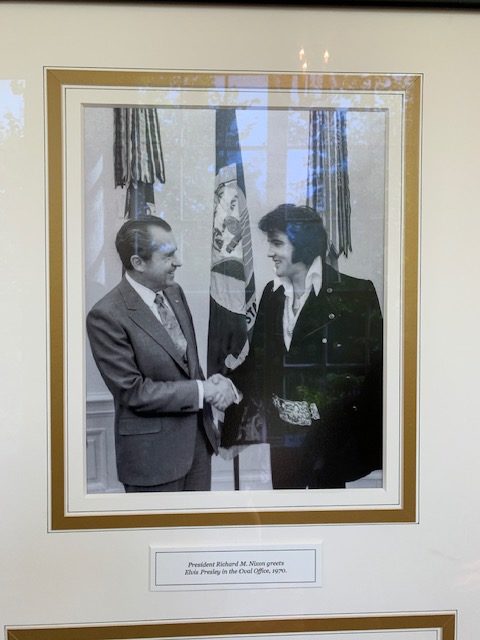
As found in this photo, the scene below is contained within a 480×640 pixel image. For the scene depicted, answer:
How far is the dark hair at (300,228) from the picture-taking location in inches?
45.4

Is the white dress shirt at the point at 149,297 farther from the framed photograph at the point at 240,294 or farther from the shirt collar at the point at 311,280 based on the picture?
the shirt collar at the point at 311,280

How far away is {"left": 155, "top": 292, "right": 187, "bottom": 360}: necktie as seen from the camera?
3.79 ft

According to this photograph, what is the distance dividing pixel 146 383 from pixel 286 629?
23.8 inches

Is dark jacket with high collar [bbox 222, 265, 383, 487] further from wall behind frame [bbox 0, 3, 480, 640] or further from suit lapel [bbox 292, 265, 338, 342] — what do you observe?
wall behind frame [bbox 0, 3, 480, 640]

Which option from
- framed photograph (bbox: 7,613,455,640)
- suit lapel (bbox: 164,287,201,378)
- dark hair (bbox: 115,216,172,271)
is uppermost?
dark hair (bbox: 115,216,172,271)

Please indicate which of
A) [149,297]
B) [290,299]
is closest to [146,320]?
[149,297]

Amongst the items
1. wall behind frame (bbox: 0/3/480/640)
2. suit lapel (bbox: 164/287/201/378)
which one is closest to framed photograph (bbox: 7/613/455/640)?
wall behind frame (bbox: 0/3/480/640)

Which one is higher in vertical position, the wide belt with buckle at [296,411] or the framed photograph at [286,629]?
the wide belt with buckle at [296,411]

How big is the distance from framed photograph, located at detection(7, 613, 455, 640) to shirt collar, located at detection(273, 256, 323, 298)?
0.70 m

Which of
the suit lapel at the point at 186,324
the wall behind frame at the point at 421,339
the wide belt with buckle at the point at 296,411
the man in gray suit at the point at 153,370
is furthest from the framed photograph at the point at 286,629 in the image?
the suit lapel at the point at 186,324

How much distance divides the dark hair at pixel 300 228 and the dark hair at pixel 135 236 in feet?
0.71

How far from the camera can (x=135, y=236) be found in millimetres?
1141

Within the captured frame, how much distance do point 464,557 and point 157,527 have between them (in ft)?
2.18

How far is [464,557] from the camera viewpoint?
120 centimetres
